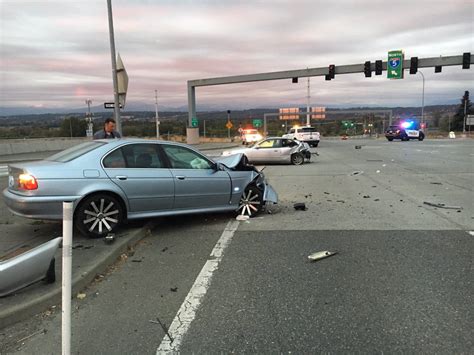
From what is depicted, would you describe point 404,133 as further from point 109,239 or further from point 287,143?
point 109,239

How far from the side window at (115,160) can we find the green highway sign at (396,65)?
32.4 m

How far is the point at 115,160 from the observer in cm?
641

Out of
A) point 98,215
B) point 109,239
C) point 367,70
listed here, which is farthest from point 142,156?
point 367,70

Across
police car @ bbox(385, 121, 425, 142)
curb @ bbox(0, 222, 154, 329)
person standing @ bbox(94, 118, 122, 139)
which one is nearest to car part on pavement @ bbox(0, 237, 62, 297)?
curb @ bbox(0, 222, 154, 329)

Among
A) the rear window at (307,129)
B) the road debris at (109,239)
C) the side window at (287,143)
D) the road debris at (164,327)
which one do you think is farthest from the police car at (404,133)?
the road debris at (164,327)

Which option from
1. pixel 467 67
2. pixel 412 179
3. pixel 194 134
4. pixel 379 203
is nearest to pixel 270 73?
pixel 194 134

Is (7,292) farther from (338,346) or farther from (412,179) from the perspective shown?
(412,179)

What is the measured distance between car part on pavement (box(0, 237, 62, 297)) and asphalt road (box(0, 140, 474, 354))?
0.45 meters

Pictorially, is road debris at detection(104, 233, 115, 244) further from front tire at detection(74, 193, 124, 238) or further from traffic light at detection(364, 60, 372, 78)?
traffic light at detection(364, 60, 372, 78)

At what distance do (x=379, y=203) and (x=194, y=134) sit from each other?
37903mm

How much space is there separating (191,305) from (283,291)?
956 mm

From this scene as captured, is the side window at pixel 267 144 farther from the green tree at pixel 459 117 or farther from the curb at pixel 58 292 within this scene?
the green tree at pixel 459 117

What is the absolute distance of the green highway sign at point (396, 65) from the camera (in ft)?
113

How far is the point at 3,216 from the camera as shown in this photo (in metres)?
7.74
